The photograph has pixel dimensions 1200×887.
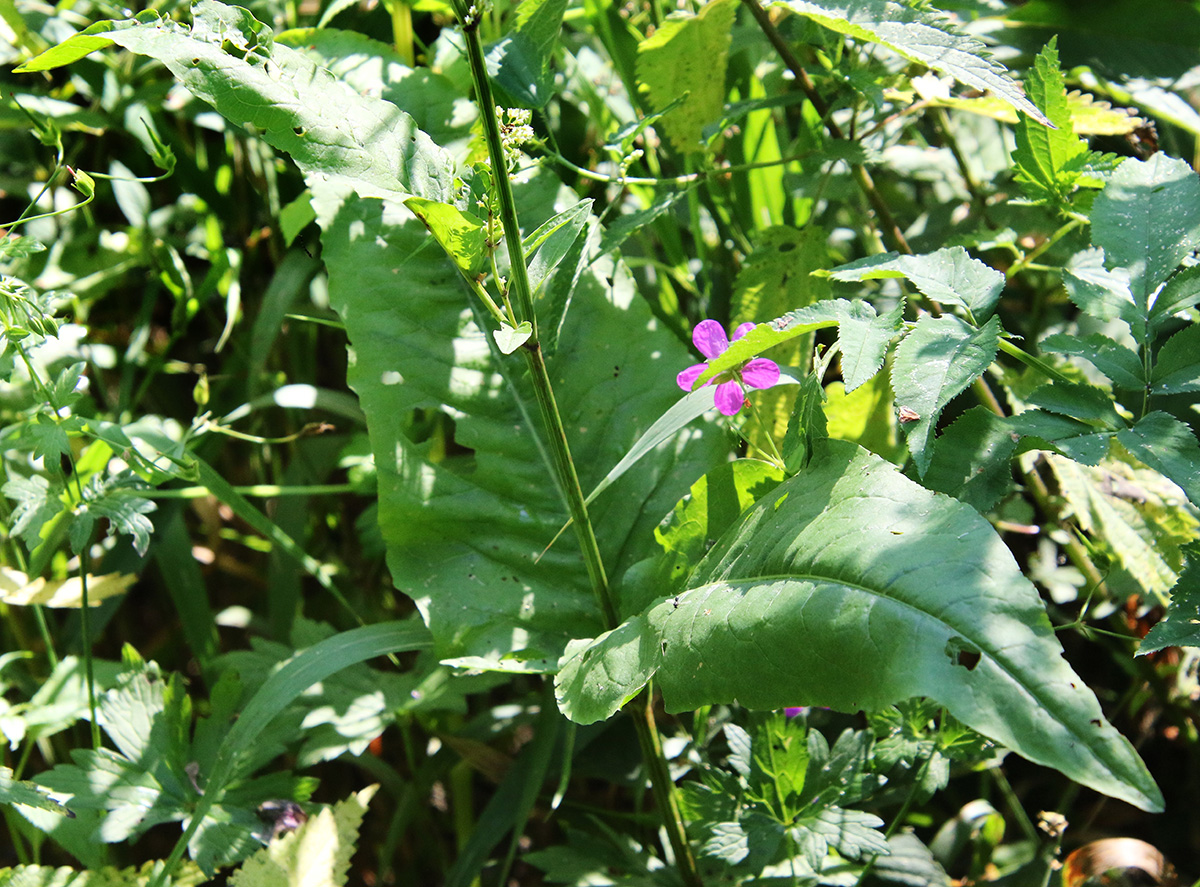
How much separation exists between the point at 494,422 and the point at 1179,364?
0.78 metres

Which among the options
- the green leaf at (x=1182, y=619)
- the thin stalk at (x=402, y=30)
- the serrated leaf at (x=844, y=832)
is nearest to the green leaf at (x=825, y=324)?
the green leaf at (x=1182, y=619)

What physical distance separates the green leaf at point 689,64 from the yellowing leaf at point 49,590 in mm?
1070

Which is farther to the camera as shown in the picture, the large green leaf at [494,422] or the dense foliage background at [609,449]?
the large green leaf at [494,422]

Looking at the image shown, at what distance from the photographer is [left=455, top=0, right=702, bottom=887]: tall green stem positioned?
2.37 feet

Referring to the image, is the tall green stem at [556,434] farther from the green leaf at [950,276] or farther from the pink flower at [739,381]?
the green leaf at [950,276]

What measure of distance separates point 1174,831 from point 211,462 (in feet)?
5.98

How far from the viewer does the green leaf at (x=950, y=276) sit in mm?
848

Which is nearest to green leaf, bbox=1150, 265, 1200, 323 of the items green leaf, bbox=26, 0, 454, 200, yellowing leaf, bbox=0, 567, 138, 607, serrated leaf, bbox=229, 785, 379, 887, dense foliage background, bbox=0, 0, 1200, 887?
dense foliage background, bbox=0, 0, 1200, 887

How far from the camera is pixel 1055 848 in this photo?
1234 millimetres

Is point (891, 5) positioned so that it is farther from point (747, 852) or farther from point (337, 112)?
point (747, 852)

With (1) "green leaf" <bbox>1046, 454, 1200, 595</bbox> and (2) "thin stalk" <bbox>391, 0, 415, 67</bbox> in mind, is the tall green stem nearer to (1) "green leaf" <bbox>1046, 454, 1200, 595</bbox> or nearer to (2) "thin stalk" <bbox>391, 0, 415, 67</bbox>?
(1) "green leaf" <bbox>1046, 454, 1200, 595</bbox>

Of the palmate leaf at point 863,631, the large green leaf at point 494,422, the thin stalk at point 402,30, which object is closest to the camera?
the palmate leaf at point 863,631

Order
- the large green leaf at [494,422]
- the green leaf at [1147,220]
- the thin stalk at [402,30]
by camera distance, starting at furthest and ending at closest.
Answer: the thin stalk at [402,30]
the large green leaf at [494,422]
the green leaf at [1147,220]

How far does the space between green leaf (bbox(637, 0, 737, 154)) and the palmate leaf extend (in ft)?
2.09
